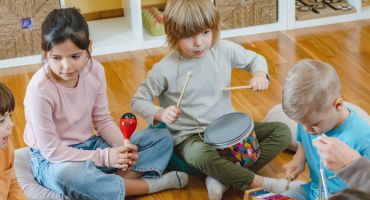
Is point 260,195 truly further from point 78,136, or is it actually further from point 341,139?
point 78,136

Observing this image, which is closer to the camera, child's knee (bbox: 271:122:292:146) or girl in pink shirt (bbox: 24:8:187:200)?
girl in pink shirt (bbox: 24:8:187:200)

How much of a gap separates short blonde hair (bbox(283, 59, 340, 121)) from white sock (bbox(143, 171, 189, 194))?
603 millimetres

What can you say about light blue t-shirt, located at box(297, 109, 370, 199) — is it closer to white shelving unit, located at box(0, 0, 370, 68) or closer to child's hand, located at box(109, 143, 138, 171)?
child's hand, located at box(109, 143, 138, 171)

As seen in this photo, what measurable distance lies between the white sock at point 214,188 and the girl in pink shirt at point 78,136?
0.30ft

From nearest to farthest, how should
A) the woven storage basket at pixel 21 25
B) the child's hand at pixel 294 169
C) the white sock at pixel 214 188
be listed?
the child's hand at pixel 294 169
the white sock at pixel 214 188
the woven storage basket at pixel 21 25

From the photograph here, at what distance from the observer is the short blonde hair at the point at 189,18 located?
6.98ft

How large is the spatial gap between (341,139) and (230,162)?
489 mm

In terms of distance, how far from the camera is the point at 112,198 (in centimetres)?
209

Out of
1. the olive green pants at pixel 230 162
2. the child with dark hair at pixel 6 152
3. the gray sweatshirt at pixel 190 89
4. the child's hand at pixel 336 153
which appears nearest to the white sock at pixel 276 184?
the olive green pants at pixel 230 162

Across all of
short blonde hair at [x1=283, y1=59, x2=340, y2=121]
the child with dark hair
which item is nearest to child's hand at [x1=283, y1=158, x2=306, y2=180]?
short blonde hair at [x1=283, y1=59, x2=340, y2=121]

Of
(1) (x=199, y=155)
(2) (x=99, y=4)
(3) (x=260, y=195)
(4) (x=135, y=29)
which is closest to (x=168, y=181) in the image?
(1) (x=199, y=155)

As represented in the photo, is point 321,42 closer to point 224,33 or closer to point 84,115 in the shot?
point 224,33

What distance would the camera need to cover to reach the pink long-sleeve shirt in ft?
6.72

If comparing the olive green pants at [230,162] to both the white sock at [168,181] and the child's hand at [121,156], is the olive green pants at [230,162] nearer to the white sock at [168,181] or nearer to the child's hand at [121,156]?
the white sock at [168,181]
